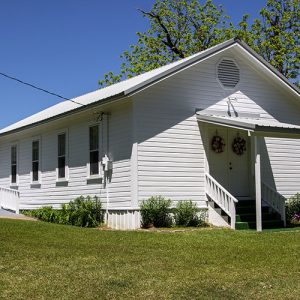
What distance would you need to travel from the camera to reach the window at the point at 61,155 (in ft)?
68.2

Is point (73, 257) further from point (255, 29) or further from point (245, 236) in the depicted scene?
point (255, 29)

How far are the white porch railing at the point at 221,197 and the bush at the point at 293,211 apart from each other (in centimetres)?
305

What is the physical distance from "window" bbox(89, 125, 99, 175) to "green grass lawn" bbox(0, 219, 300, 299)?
13.2 feet

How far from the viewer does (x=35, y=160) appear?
23094 mm

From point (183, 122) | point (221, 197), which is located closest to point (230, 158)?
point (221, 197)

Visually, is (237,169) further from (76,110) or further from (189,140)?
(76,110)

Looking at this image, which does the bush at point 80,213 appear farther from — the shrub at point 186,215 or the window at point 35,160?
the window at point 35,160

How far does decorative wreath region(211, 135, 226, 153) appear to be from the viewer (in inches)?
718

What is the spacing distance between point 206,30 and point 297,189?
64.6 ft

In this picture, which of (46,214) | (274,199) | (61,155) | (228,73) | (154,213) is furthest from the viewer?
(61,155)

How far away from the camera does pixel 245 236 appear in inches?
571

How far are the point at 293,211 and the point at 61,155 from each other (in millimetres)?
8519

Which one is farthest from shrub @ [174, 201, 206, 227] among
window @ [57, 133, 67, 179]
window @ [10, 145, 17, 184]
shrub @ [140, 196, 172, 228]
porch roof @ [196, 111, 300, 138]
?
window @ [10, 145, 17, 184]

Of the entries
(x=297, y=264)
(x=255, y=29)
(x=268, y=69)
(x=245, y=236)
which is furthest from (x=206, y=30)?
(x=297, y=264)
